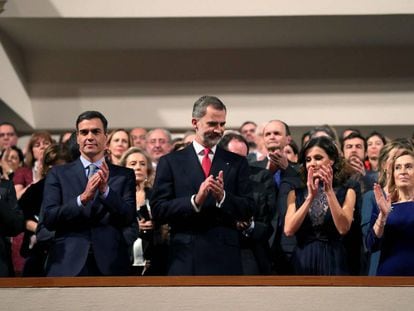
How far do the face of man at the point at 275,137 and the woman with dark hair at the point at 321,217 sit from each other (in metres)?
0.89

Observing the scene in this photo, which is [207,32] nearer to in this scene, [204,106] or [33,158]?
[33,158]

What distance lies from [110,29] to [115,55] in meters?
0.54

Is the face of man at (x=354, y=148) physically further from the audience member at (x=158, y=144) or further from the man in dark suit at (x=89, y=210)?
the man in dark suit at (x=89, y=210)

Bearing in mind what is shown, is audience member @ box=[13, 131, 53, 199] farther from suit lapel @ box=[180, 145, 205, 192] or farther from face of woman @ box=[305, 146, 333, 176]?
face of woman @ box=[305, 146, 333, 176]

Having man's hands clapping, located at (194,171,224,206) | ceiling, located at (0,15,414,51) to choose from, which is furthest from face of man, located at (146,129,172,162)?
man's hands clapping, located at (194,171,224,206)

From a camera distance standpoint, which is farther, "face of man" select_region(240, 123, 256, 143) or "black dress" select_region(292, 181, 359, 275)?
"face of man" select_region(240, 123, 256, 143)

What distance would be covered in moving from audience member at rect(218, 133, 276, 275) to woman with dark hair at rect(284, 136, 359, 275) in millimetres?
217

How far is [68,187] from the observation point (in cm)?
580

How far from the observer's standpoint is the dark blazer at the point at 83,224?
564 centimetres

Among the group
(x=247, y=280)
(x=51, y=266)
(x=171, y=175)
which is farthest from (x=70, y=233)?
(x=247, y=280)

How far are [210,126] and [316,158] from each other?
641 mm

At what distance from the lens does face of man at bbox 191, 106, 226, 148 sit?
19.2ft

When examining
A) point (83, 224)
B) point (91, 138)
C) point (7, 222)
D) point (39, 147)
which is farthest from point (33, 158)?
point (83, 224)

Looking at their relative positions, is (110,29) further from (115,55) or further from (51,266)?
(51,266)
